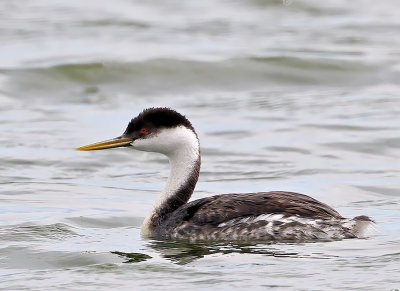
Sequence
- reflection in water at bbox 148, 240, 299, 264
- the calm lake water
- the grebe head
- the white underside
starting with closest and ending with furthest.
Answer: the calm lake water, reflection in water at bbox 148, 240, 299, 264, the white underside, the grebe head

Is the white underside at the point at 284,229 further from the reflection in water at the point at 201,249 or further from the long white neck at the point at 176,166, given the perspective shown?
the long white neck at the point at 176,166

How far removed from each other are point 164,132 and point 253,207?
119cm

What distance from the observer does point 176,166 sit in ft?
35.6

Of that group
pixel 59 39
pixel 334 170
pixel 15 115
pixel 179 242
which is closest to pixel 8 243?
pixel 179 242

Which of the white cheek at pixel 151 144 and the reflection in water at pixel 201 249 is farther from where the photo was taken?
the white cheek at pixel 151 144

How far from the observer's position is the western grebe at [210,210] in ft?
32.7

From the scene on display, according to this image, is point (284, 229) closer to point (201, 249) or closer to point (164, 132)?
point (201, 249)

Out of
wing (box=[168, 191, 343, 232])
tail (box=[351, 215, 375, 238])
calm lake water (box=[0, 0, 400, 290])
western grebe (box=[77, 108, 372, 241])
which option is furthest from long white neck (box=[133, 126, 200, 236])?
tail (box=[351, 215, 375, 238])

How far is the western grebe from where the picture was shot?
9961 millimetres

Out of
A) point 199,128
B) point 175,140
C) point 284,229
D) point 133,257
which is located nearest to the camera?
point 133,257

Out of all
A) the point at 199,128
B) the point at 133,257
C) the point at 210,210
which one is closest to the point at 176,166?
the point at 210,210

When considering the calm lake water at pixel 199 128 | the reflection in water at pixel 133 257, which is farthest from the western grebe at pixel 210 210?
the reflection in water at pixel 133 257

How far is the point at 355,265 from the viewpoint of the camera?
9.12 metres

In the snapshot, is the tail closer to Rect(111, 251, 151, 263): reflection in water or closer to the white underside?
the white underside
